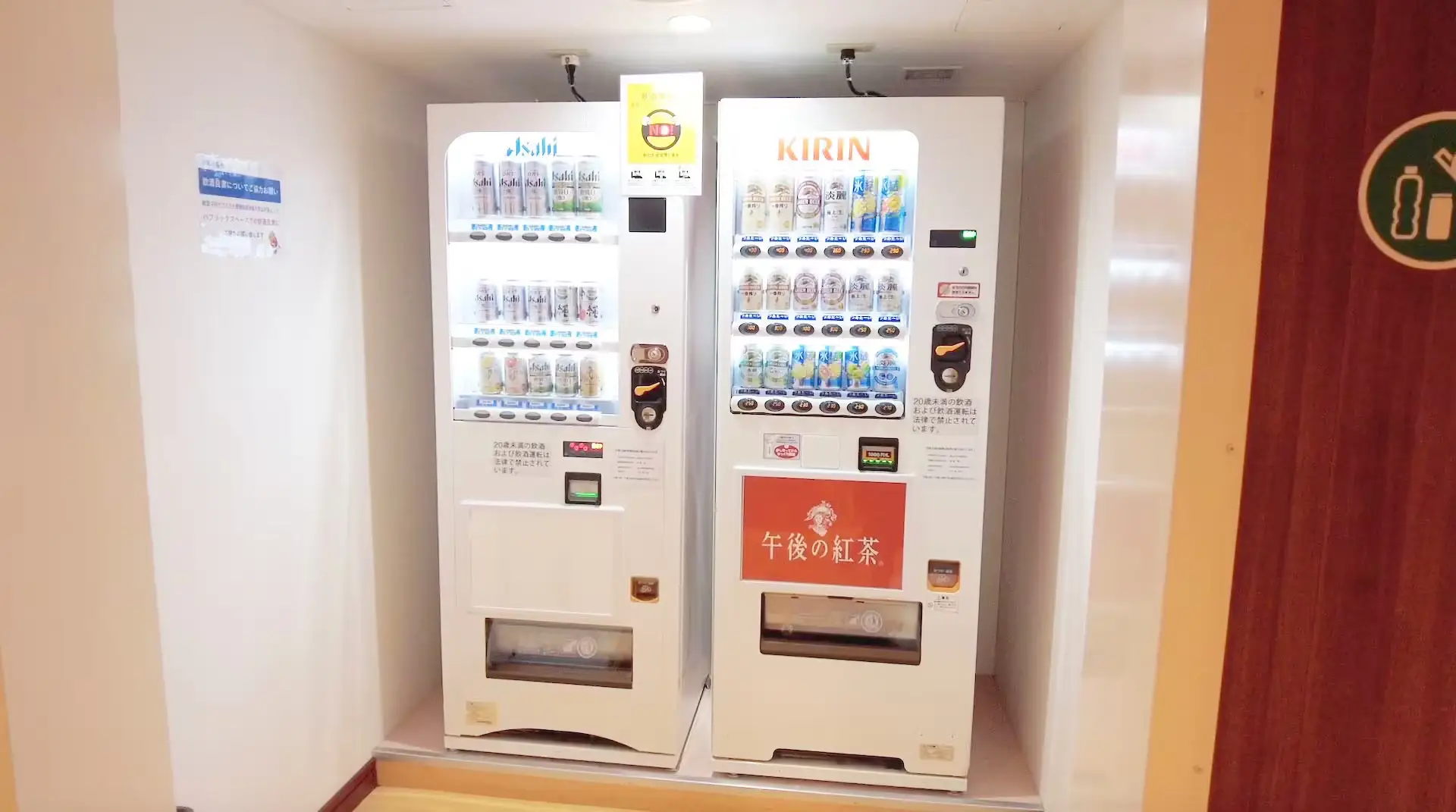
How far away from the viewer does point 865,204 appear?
8.05ft

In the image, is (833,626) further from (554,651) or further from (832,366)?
(554,651)

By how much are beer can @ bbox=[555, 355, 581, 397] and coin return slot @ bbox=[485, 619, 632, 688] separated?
0.80 m

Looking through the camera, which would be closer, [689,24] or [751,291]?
[689,24]

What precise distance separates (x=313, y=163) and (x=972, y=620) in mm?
2388

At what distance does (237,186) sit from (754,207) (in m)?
1.39

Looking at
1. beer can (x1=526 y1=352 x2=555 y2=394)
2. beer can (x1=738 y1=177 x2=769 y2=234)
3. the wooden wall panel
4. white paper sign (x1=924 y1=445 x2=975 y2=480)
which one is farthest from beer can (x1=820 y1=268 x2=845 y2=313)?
the wooden wall panel

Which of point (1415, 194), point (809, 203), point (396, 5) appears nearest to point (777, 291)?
point (809, 203)

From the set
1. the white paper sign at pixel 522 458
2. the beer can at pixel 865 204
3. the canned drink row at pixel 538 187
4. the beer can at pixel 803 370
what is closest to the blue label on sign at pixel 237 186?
the canned drink row at pixel 538 187

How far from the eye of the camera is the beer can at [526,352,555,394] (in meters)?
2.58

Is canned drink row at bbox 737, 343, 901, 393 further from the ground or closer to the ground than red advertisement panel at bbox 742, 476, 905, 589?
further from the ground

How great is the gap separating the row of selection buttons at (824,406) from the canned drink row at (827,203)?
515 millimetres

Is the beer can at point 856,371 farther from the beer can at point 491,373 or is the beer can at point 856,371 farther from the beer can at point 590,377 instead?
the beer can at point 491,373

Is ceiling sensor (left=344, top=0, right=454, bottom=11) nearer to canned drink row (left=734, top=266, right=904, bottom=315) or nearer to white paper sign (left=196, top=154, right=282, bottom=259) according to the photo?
white paper sign (left=196, top=154, right=282, bottom=259)

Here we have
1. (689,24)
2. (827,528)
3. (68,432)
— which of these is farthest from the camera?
(827,528)
